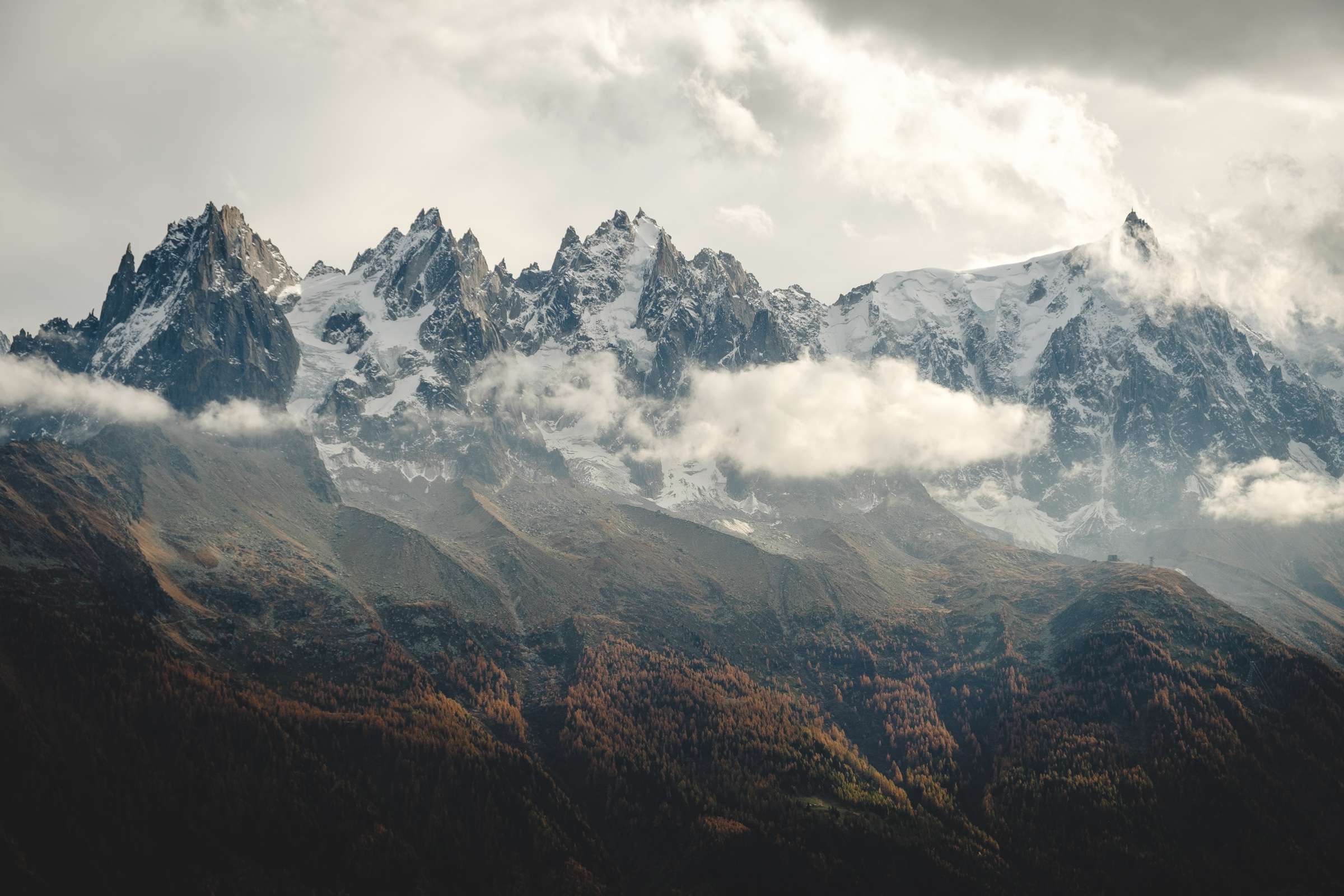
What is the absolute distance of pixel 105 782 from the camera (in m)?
194

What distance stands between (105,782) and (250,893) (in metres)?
40.2

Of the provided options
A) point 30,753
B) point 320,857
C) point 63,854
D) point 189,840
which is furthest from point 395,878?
point 30,753

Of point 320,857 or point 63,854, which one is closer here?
point 63,854

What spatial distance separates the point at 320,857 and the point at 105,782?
45.7 m

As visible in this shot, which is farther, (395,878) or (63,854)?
(395,878)

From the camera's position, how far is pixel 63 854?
178 m

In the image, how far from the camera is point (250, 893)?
599 ft

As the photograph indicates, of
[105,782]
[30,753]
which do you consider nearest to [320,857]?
[105,782]

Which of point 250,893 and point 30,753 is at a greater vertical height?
point 30,753

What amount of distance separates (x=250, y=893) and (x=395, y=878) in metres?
28.1

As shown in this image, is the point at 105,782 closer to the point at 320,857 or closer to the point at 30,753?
the point at 30,753

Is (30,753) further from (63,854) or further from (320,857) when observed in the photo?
(320,857)

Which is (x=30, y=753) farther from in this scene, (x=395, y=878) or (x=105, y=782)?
(x=395, y=878)

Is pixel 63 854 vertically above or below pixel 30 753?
below
